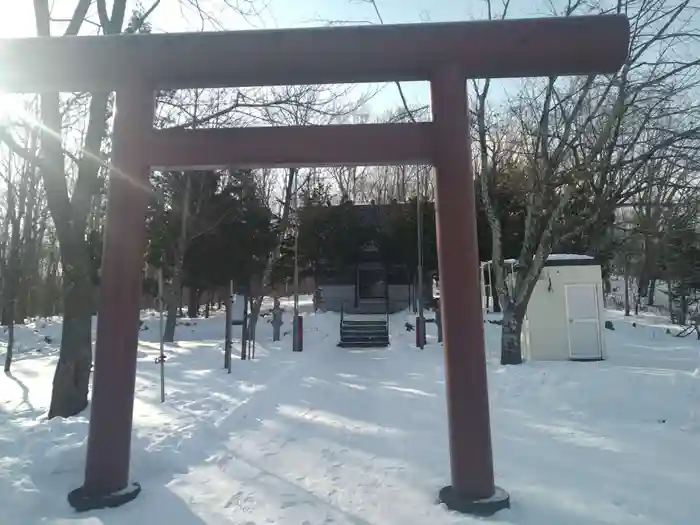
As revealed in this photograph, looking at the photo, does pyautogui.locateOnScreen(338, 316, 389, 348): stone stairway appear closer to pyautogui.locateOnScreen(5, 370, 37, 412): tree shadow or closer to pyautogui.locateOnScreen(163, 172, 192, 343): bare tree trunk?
pyautogui.locateOnScreen(163, 172, 192, 343): bare tree trunk

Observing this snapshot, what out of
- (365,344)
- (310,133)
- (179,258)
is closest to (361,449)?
(310,133)

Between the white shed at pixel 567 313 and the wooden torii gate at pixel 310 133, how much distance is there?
33.4 ft

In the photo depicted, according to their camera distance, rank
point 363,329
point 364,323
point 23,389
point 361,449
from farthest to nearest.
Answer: point 364,323
point 363,329
point 23,389
point 361,449

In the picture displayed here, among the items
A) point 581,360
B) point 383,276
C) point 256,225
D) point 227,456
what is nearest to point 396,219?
point 383,276

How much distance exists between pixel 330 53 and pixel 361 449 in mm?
3992

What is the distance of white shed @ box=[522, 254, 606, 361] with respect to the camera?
47.0ft

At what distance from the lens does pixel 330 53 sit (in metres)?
4.88

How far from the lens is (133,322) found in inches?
193

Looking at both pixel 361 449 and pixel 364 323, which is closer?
pixel 361 449

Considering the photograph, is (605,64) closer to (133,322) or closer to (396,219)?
(133,322)

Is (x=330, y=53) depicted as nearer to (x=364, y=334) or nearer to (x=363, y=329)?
(x=364, y=334)

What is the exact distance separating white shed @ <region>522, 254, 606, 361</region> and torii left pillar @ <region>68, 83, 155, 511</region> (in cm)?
1142

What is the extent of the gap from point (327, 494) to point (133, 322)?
83.2 inches

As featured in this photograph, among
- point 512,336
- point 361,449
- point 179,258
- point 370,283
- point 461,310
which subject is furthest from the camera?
point 370,283
